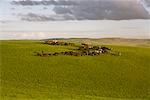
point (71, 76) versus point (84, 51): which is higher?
point (84, 51)

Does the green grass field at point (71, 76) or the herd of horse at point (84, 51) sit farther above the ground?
the herd of horse at point (84, 51)

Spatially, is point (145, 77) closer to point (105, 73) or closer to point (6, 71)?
point (105, 73)

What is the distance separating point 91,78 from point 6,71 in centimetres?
1059

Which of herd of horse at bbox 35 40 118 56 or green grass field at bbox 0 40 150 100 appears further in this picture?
herd of horse at bbox 35 40 118 56

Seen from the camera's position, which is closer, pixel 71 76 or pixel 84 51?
pixel 71 76

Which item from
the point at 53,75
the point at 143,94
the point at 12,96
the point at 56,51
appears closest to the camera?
the point at 12,96

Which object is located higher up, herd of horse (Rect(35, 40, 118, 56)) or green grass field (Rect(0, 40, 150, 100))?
herd of horse (Rect(35, 40, 118, 56))

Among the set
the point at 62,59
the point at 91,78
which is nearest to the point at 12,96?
the point at 91,78

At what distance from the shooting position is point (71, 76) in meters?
45.7

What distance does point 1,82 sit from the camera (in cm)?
4212

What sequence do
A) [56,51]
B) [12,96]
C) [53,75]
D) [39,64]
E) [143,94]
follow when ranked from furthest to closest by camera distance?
[56,51] < [39,64] < [53,75] < [143,94] < [12,96]

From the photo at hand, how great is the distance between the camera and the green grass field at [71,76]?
3919 cm

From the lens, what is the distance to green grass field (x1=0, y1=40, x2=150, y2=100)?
129 ft

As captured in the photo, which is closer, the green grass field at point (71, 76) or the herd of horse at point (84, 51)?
the green grass field at point (71, 76)
